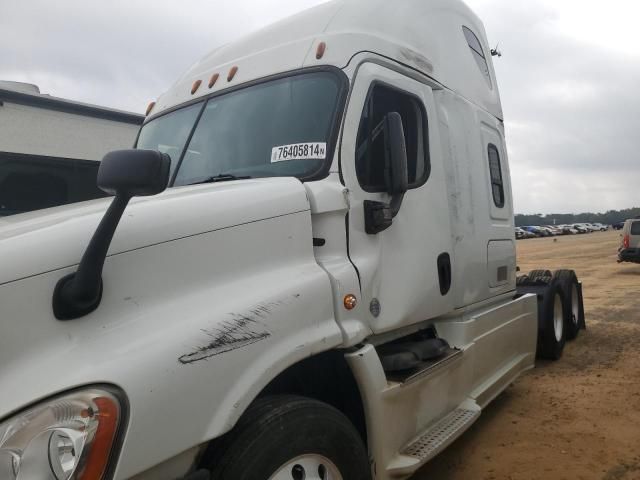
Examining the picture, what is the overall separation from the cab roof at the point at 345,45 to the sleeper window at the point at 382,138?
260 mm

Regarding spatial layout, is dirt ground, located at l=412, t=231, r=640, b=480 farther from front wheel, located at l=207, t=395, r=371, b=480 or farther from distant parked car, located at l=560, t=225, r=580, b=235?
distant parked car, located at l=560, t=225, r=580, b=235

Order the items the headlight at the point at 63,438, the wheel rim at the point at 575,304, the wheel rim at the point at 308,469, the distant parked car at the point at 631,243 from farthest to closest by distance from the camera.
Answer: the distant parked car at the point at 631,243 → the wheel rim at the point at 575,304 → the wheel rim at the point at 308,469 → the headlight at the point at 63,438

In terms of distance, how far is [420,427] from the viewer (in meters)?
3.25

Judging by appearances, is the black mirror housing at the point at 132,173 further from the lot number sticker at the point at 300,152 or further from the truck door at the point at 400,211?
the truck door at the point at 400,211

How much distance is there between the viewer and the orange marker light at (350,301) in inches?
106

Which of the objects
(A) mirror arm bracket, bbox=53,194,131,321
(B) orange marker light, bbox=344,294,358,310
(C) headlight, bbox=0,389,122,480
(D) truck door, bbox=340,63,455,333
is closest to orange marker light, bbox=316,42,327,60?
(D) truck door, bbox=340,63,455,333

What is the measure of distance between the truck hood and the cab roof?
0.96m

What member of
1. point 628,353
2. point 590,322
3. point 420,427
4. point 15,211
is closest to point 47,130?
point 15,211

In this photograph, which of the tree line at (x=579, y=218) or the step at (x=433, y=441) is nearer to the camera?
the step at (x=433, y=441)

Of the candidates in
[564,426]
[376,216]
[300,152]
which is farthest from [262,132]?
[564,426]

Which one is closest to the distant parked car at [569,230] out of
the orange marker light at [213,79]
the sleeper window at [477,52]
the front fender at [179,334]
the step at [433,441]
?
the sleeper window at [477,52]

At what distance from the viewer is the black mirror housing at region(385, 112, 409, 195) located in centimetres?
288

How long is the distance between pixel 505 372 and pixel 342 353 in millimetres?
2513

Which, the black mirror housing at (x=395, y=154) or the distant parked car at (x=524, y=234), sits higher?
the black mirror housing at (x=395, y=154)
